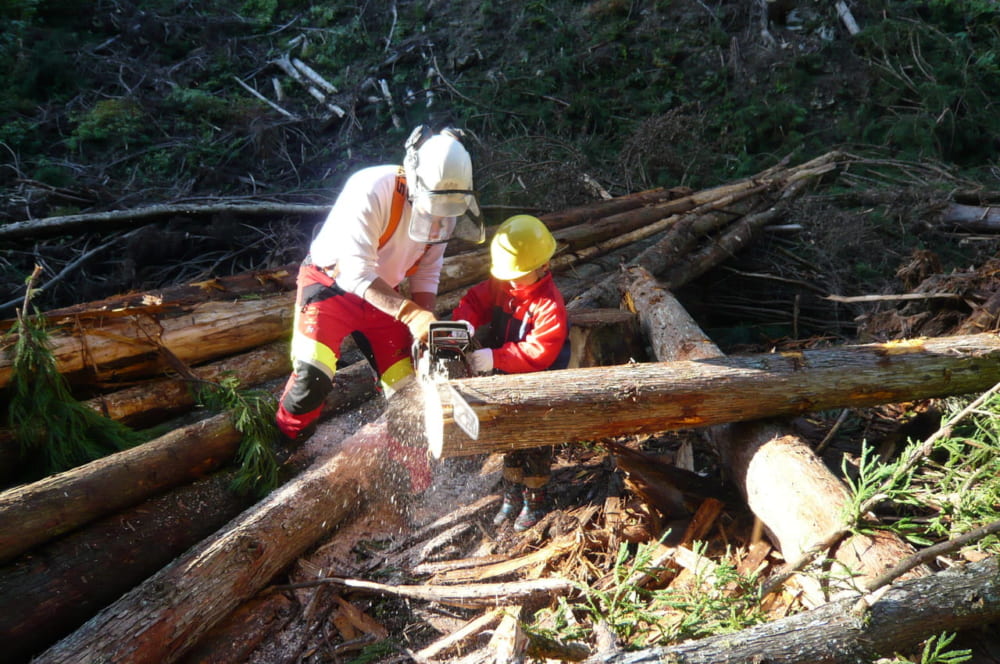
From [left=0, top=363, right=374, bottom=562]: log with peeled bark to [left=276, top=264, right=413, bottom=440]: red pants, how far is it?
0.36m

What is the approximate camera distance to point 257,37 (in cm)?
1111

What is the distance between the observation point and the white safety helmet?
129 inches

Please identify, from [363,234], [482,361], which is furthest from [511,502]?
[363,234]

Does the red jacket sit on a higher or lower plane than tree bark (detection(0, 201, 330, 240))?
lower

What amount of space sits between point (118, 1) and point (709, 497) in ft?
39.3

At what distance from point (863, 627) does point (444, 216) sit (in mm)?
2436

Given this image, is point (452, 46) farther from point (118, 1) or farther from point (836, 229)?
point (836, 229)

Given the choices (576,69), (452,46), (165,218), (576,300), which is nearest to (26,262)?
(165,218)

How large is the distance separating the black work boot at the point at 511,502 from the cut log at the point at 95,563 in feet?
4.59

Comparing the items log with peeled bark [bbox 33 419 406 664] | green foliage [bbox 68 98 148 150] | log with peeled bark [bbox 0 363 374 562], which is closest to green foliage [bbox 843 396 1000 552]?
log with peeled bark [bbox 33 419 406 664]

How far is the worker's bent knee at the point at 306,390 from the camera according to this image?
367 centimetres

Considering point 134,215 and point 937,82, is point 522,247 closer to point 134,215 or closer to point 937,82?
point 134,215

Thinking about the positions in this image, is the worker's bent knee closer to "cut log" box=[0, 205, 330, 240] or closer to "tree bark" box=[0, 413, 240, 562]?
"tree bark" box=[0, 413, 240, 562]

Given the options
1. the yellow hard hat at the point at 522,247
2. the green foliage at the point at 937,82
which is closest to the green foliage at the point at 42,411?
the yellow hard hat at the point at 522,247
